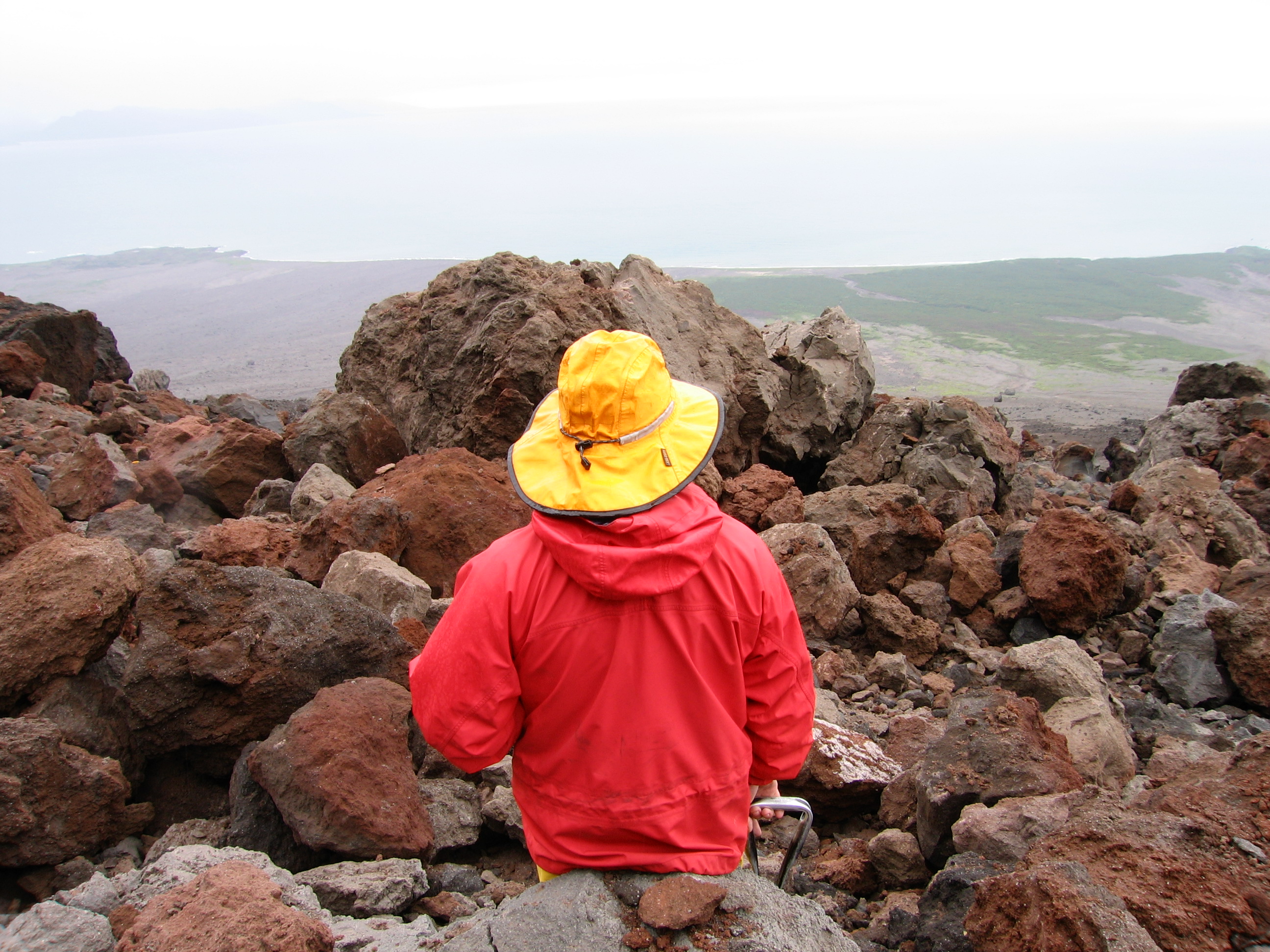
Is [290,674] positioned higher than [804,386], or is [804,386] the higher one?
[804,386]

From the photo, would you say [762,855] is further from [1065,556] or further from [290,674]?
[1065,556]

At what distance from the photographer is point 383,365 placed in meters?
7.60

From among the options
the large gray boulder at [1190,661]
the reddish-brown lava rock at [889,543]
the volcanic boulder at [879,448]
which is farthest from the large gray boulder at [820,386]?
the large gray boulder at [1190,661]

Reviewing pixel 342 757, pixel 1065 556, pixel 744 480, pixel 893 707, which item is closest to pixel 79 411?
pixel 744 480

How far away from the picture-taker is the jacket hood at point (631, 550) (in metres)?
1.66

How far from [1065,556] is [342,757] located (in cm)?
438

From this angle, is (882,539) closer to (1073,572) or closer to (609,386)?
(1073,572)

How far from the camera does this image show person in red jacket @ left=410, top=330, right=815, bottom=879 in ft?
5.50

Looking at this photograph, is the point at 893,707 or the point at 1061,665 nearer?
the point at 1061,665

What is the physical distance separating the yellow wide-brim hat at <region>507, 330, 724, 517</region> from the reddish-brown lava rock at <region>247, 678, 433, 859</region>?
1.58 metres

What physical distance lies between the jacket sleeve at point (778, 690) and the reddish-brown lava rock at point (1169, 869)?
741mm

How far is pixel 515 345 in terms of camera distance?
20.9 feet

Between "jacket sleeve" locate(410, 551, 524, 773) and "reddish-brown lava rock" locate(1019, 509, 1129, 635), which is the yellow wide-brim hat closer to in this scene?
"jacket sleeve" locate(410, 551, 524, 773)

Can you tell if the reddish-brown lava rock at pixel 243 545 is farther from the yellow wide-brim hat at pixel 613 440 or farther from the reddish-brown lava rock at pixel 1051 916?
the reddish-brown lava rock at pixel 1051 916
